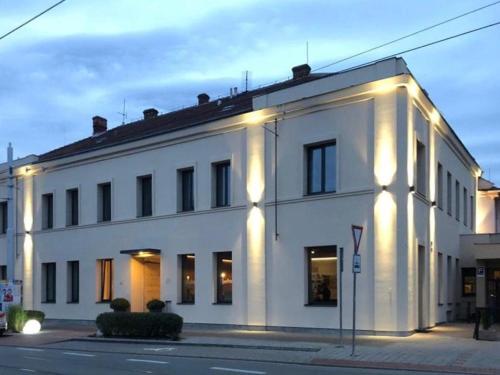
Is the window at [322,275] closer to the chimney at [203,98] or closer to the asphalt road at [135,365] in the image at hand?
the asphalt road at [135,365]

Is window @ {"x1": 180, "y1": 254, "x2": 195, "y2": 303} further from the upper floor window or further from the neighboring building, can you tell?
the upper floor window

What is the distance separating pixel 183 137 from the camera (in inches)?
1090

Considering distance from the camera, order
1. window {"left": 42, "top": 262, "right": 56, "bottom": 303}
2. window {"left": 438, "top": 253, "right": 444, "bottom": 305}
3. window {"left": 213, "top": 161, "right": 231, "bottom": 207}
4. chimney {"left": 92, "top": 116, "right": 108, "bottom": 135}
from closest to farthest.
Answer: window {"left": 438, "top": 253, "right": 444, "bottom": 305}, window {"left": 213, "top": 161, "right": 231, "bottom": 207}, window {"left": 42, "top": 262, "right": 56, "bottom": 303}, chimney {"left": 92, "top": 116, "right": 108, "bottom": 135}

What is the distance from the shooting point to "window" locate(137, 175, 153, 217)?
2945 centimetres

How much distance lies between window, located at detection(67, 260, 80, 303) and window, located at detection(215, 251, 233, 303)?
928cm

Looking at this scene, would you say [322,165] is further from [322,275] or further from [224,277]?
[224,277]

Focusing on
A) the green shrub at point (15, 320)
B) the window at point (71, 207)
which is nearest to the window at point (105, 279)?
the window at point (71, 207)

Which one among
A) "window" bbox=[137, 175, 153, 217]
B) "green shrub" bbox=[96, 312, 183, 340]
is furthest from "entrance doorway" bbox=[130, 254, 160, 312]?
"green shrub" bbox=[96, 312, 183, 340]

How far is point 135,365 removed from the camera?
15.4 metres

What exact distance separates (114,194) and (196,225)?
5.52m

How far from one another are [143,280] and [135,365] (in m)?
14.5

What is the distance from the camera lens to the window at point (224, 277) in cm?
2578

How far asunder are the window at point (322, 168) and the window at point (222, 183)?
3.86 meters

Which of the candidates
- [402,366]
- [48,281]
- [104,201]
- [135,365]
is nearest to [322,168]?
[402,366]
